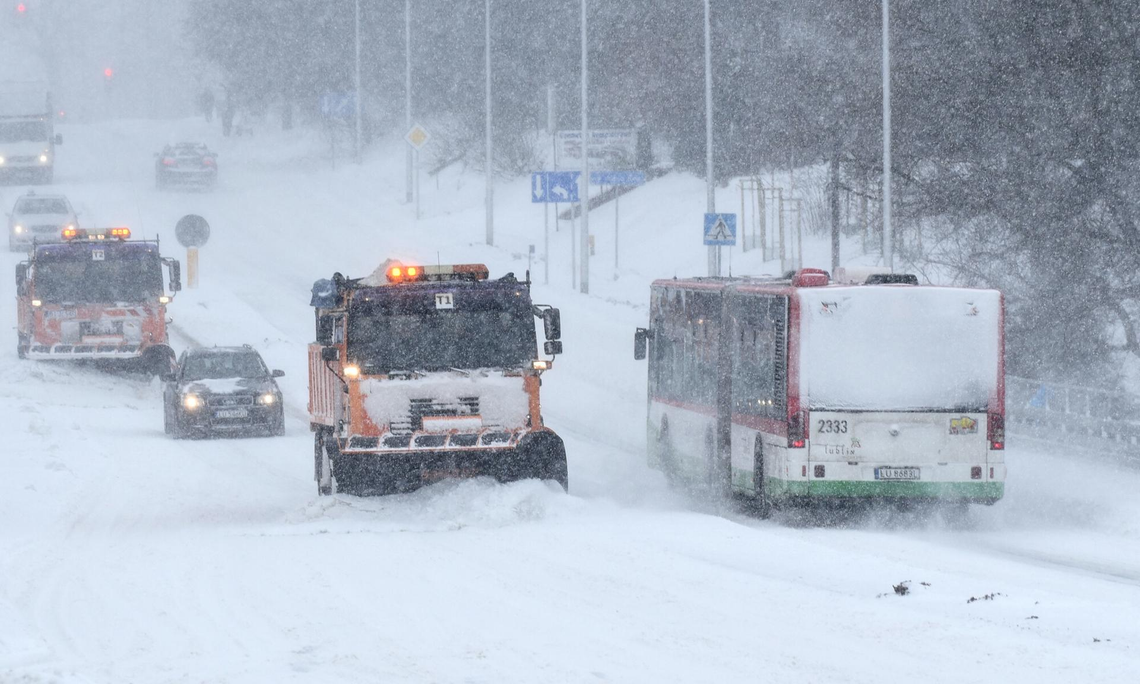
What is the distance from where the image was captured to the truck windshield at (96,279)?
3098 centimetres

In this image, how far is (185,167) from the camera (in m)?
65.8

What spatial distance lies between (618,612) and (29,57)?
151413mm

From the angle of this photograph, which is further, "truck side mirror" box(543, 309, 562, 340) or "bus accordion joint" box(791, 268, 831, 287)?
"truck side mirror" box(543, 309, 562, 340)

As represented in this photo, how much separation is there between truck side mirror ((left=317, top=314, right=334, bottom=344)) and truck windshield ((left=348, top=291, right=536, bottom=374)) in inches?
52.9

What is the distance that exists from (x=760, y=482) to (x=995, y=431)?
94.5 inches

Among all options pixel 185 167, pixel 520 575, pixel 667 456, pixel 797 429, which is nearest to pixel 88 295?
pixel 667 456

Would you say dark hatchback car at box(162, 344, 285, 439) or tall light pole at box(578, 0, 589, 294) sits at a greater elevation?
tall light pole at box(578, 0, 589, 294)

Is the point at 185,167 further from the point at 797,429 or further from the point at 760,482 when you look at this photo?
the point at 797,429

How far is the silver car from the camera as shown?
4925cm

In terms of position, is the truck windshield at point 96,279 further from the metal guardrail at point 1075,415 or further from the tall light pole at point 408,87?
the tall light pole at point 408,87

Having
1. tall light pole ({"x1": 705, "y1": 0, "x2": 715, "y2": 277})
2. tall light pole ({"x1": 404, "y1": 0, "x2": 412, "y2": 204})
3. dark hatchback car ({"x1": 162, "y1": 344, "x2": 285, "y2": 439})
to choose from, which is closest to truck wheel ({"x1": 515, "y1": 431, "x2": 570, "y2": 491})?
dark hatchback car ({"x1": 162, "y1": 344, "x2": 285, "y2": 439})

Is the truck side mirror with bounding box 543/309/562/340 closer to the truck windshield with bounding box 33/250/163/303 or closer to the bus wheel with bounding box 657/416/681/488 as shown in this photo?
the bus wheel with bounding box 657/416/681/488

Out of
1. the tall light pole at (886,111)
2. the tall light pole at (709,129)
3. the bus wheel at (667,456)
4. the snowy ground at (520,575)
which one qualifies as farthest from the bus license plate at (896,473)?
the tall light pole at (709,129)

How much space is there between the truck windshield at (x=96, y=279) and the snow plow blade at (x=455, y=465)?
15184 millimetres
